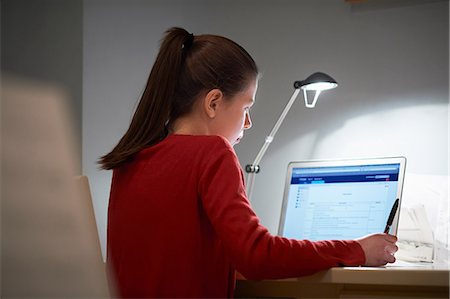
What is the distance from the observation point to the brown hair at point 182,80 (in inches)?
41.7

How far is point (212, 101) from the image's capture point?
107cm

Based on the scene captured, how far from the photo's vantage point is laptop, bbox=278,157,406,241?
1.55m

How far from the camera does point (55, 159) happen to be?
0.50 metres

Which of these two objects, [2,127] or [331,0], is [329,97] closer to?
[331,0]

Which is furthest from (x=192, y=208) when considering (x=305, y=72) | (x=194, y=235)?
(x=305, y=72)

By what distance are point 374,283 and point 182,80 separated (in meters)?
0.49

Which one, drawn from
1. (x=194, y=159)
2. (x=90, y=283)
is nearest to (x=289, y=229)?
(x=194, y=159)

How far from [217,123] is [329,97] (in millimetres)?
1063

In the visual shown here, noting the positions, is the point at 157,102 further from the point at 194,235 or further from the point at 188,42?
the point at 194,235

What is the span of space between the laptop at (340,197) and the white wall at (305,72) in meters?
0.33

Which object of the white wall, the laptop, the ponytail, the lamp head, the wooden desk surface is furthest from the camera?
the white wall

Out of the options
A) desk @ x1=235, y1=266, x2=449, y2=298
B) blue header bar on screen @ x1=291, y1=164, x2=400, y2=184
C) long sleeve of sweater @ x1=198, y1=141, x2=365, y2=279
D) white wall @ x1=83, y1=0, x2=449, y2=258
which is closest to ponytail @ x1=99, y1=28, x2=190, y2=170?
long sleeve of sweater @ x1=198, y1=141, x2=365, y2=279

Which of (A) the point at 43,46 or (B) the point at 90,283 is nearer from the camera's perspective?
(B) the point at 90,283

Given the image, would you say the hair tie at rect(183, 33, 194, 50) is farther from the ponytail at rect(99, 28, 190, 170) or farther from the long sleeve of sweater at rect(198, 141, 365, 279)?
the long sleeve of sweater at rect(198, 141, 365, 279)
